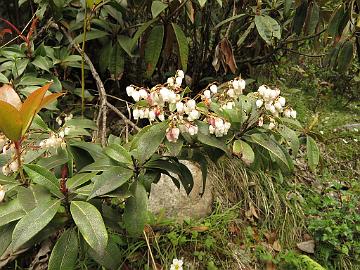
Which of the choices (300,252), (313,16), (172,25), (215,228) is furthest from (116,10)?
(300,252)

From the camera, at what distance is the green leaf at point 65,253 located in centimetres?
98

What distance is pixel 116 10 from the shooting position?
6.69 ft

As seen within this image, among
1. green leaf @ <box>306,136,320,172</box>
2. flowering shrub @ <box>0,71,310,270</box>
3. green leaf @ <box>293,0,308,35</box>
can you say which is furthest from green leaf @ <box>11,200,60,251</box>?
green leaf @ <box>293,0,308,35</box>

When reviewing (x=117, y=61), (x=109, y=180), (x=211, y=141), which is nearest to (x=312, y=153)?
(x=211, y=141)

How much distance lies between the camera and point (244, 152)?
103 cm

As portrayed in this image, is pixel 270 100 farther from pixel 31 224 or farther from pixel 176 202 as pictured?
pixel 176 202

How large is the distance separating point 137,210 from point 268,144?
37cm

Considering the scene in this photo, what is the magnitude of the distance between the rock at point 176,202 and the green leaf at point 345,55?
833 millimetres

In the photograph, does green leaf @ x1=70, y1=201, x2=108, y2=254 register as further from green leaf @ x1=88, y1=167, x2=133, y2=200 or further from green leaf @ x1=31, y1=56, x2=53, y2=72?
green leaf @ x1=31, y1=56, x2=53, y2=72

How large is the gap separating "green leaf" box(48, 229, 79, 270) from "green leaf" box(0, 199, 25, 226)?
13 cm

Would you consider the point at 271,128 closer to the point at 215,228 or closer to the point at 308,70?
the point at 215,228

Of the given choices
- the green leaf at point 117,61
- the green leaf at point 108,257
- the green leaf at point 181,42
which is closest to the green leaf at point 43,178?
the green leaf at point 108,257

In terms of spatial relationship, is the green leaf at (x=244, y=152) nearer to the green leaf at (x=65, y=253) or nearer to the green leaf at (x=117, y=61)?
the green leaf at (x=65, y=253)

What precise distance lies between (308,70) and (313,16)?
162 cm
